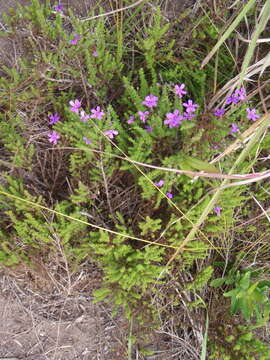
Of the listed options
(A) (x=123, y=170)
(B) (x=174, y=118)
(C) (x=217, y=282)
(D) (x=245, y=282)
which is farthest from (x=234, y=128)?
(C) (x=217, y=282)

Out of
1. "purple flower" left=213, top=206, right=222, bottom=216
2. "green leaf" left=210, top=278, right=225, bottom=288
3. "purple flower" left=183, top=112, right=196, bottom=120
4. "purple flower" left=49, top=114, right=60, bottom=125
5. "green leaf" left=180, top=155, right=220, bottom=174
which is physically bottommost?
"green leaf" left=210, top=278, right=225, bottom=288

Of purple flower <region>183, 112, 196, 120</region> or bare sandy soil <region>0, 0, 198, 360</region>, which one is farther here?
bare sandy soil <region>0, 0, 198, 360</region>

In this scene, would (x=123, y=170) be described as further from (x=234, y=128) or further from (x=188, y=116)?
(x=234, y=128)

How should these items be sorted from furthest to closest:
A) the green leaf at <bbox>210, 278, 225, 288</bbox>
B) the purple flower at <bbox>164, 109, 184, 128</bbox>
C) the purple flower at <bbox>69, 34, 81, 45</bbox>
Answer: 1. the green leaf at <bbox>210, 278, 225, 288</bbox>
2. the purple flower at <bbox>69, 34, 81, 45</bbox>
3. the purple flower at <bbox>164, 109, 184, 128</bbox>

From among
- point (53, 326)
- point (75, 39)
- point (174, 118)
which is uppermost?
point (75, 39)

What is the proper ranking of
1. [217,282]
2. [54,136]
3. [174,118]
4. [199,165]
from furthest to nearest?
[217,282], [54,136], [174,118], [199,165]

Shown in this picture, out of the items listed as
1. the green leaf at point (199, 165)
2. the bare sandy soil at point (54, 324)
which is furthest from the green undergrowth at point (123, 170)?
the bare sandy soil at point (54, 324)

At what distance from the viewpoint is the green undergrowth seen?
2146 millimetres

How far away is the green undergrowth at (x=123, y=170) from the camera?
2.15 meters

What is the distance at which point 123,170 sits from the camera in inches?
93.3

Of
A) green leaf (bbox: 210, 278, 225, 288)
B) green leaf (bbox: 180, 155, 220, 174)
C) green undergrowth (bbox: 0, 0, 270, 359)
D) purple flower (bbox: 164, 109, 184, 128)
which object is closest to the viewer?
green leaf (bbox: 180, 155, 220, 174)

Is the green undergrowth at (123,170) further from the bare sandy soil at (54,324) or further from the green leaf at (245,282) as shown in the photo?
the bare sandy soil at (54,324)

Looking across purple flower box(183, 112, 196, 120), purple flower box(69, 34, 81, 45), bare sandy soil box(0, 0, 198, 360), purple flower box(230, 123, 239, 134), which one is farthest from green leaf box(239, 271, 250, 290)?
purple flower box(69, 34, 81, 45)

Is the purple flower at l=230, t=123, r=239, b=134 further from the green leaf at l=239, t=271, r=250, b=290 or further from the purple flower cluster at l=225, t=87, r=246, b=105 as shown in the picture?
the green leaf at l=239, t=271, r=250, b=290
